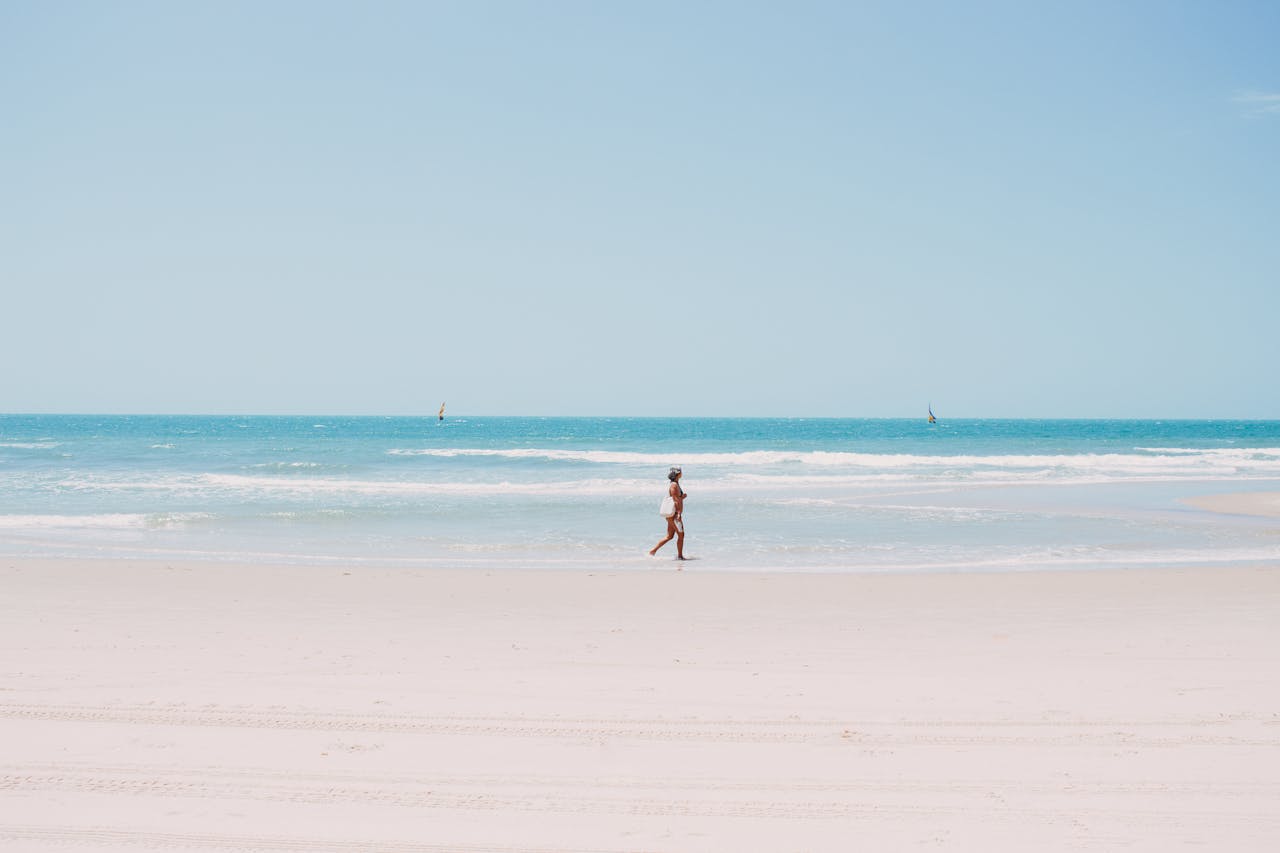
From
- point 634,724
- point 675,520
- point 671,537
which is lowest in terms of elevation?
point 634,724

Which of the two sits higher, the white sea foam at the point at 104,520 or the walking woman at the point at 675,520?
the walking woman at the point at 675,520

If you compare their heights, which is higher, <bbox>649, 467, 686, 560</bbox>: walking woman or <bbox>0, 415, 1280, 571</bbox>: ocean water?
<bbox>649, 467, 686, 560</bbox>: walking woman

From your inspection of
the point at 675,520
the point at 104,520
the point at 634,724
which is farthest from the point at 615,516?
the point at 634,724

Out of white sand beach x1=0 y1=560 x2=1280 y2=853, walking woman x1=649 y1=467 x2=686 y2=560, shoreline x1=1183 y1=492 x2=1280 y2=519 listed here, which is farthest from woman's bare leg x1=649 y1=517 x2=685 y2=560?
shoreline x1=1183 y1=492 x2=1280 y2=519

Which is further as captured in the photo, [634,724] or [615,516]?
[615,516]

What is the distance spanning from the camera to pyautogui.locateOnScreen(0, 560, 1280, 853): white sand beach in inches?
159

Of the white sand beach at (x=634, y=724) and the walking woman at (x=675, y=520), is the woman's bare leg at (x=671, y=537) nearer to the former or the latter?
the walking woman at (x=675, y=520)

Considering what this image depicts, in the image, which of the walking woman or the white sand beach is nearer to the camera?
the white sand beach

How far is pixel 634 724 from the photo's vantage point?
5398mm

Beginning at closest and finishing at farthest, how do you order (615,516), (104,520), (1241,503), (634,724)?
(634,724) → (104,520) → (615,516) → (1241,503)

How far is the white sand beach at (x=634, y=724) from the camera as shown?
403 centimetres

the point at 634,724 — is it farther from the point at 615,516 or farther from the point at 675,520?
the point at 615,516

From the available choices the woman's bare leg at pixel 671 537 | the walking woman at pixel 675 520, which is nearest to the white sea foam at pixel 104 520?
the woman's bare leg at pixel 671 537

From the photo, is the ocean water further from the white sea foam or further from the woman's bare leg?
the woman's bare leg
